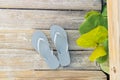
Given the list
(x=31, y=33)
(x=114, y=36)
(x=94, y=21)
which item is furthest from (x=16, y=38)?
(x=114, y=36)

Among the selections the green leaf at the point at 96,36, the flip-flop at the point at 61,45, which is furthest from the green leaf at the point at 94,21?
the flip-flop at the point at 61,45

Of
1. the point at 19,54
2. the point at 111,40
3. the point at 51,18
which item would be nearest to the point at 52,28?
the point at 51,18

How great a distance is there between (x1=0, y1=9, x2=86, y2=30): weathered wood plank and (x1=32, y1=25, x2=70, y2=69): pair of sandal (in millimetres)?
36

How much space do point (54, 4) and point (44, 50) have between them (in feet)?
0.60

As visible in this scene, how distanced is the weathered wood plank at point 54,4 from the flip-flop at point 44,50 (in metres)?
0.12

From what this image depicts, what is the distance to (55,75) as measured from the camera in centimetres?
96

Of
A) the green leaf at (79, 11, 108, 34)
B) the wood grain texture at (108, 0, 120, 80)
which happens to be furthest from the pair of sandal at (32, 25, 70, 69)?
Answer: the wood grain texture at (108, 0, 120, 80)

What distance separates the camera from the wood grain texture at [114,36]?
21.1 inches

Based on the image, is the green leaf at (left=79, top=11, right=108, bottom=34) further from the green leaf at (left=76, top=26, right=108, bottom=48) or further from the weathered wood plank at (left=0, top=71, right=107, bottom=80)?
the weathered wood plank at (left=0, top=71, right=107, bottom=80)

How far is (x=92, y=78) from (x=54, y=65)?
154 mm

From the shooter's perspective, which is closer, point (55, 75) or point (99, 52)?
point (99, 52)

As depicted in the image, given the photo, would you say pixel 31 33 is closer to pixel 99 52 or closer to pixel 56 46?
pixel 56 46

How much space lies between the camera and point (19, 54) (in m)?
0.96

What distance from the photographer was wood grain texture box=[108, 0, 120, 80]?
536mm
